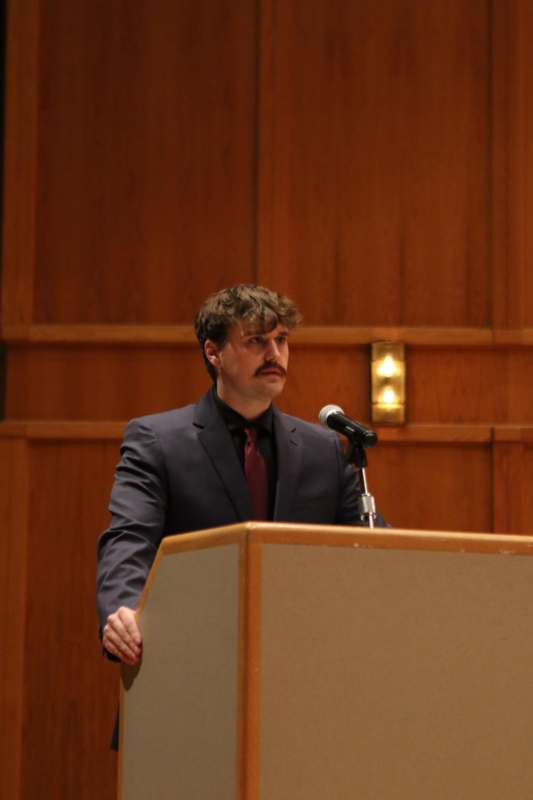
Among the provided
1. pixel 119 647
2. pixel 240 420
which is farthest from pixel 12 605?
pixel 119 647

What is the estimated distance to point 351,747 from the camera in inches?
68.5

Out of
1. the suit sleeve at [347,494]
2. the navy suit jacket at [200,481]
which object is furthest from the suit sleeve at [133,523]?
the suit sleeve at [347,494]

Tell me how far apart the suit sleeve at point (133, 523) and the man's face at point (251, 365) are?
229 millimetres

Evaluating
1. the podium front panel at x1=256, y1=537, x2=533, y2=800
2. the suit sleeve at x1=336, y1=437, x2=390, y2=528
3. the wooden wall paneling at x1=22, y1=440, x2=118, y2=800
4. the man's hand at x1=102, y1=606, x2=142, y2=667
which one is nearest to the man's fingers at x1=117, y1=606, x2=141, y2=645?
the man's hand at x1=102, y1=606, x2=142, y2=667

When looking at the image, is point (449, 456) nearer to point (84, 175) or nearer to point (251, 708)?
point (84, 175)

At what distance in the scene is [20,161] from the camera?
4043 millimetres

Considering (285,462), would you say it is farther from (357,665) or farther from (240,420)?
(357,665)

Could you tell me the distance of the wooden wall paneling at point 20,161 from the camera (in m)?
4.01

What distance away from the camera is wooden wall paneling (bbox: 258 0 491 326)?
403 cm

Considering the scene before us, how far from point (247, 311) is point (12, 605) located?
1.53 meters

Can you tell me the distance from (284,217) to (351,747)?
8.35 ft

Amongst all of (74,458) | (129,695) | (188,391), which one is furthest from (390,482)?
(129,695)

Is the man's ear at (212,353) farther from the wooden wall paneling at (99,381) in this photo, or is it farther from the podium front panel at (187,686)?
the wooden wall paneling at (99,381)

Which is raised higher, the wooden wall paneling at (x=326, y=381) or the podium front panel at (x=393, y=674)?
the wooden wall paneling at (x=326, y=381)
